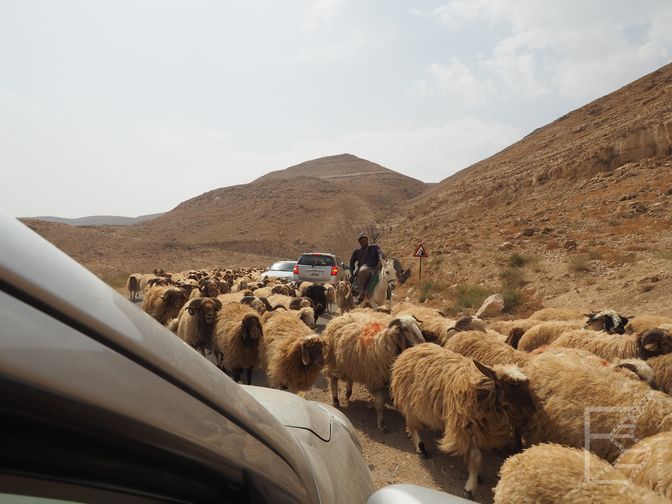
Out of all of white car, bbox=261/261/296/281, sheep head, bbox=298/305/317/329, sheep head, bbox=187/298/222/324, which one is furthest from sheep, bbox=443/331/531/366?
white car, bbox=261/261/296/281

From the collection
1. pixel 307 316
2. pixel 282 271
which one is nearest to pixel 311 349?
pixel 307 316

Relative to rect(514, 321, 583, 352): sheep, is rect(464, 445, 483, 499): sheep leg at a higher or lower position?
lower

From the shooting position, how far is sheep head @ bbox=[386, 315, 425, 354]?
19.4 feet

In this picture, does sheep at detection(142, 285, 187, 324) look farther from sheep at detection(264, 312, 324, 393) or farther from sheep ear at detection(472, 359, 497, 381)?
sheep ear at detection(472, 359, 497, 381)

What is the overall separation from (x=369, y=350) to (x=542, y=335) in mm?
3141

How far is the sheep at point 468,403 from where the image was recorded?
4176 mm

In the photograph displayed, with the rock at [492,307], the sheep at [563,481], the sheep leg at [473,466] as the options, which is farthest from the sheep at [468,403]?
the rock at [492,307]

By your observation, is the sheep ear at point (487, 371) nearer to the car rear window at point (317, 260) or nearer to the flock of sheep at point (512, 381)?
the flock of sheep at point (512, 381)

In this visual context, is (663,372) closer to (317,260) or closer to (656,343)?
(656,343)

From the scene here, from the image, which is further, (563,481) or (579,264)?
(579,264)

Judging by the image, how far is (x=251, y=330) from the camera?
6641mm

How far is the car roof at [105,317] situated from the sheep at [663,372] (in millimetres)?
5800

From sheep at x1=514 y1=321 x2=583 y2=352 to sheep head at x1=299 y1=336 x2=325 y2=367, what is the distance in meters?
3.58

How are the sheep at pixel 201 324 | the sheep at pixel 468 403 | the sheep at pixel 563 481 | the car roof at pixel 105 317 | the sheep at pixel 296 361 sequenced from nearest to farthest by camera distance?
the car roof at pixel 105 317, the sheep at pixel 563 481, the sheep at pixel 468 403, the sheep at pixel 296 361, the sheep at pixel 201 324
